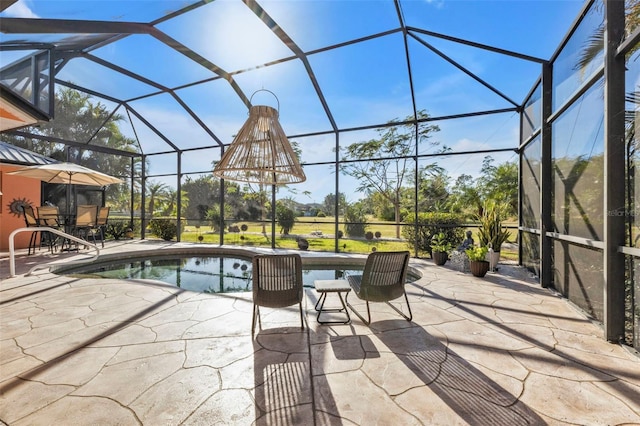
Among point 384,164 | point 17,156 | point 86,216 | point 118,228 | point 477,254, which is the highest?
point 384,164

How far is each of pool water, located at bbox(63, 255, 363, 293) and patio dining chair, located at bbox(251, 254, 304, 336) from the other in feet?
8.18

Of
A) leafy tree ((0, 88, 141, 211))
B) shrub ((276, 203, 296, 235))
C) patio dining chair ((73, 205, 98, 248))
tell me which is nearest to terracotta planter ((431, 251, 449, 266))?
shrub ((276, 203, 296, 235))

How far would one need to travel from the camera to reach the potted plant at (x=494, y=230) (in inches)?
232

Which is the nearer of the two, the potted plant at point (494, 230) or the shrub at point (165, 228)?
the potted plant at point (494, 230)

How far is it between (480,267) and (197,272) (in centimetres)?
621

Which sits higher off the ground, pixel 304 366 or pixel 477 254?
pixel 477 254

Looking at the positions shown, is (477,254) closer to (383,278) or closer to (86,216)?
(383,278)

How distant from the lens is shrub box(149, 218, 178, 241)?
1072 centimetres

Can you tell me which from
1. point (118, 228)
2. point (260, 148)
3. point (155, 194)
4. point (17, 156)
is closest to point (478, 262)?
point (260, 148)

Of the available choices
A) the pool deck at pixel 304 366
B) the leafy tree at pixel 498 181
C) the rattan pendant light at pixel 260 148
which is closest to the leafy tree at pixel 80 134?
the pool deck at pixel 304 366

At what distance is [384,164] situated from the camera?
9.23 m

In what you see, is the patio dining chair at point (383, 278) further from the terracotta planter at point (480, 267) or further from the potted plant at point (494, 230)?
the potted plant at point (494, 230)

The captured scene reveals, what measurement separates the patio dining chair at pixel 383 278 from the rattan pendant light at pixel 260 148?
168cm

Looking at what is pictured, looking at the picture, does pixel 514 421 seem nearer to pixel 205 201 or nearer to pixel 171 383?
pixel 171 383
